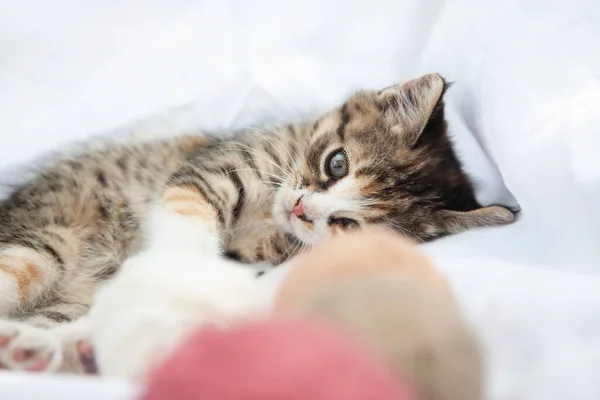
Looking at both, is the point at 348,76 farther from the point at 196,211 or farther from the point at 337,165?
the point at 196,211

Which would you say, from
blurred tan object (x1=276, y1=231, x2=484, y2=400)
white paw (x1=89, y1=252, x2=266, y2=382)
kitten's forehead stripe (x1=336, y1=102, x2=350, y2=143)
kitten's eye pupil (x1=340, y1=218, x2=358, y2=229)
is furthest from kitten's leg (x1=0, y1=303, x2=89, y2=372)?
kitten's forehead stripe (x1=336, y1=102, x2=350, y2=143)

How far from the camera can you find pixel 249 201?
1.40 meters

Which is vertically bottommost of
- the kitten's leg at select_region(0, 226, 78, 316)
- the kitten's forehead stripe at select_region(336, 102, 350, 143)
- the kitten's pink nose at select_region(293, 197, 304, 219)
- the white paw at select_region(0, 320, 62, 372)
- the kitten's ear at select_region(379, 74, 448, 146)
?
the kitten's leg at select_region(0, 226, 78, 316)

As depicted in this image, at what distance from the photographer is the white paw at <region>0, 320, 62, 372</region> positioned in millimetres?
857

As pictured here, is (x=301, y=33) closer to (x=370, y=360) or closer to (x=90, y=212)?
(x=90, y=212)

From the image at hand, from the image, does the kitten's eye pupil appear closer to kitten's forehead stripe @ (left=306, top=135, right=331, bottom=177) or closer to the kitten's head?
the kitten's head

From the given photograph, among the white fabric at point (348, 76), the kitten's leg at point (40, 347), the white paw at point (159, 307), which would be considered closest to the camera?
the white paw at point (159, 307)

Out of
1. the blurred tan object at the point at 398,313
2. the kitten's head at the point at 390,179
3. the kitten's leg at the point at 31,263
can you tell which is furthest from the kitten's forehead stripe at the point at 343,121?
the blurred tan object at the point at 398,313

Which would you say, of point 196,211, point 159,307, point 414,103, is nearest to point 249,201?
point 196,211

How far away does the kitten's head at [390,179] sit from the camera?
126 cm

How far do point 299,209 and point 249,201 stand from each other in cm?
18

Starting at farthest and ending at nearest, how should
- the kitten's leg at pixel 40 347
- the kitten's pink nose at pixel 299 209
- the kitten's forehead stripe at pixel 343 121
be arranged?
the kitten's forehead stripe at pixel 343 121 < the kitten's pink nose at pixel 299 209 < the kitten's leg at pixel 40 347

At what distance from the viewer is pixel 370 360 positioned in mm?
438

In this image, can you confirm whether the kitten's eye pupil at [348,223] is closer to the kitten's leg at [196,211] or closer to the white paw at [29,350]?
the kitten's leg at [196,211]
